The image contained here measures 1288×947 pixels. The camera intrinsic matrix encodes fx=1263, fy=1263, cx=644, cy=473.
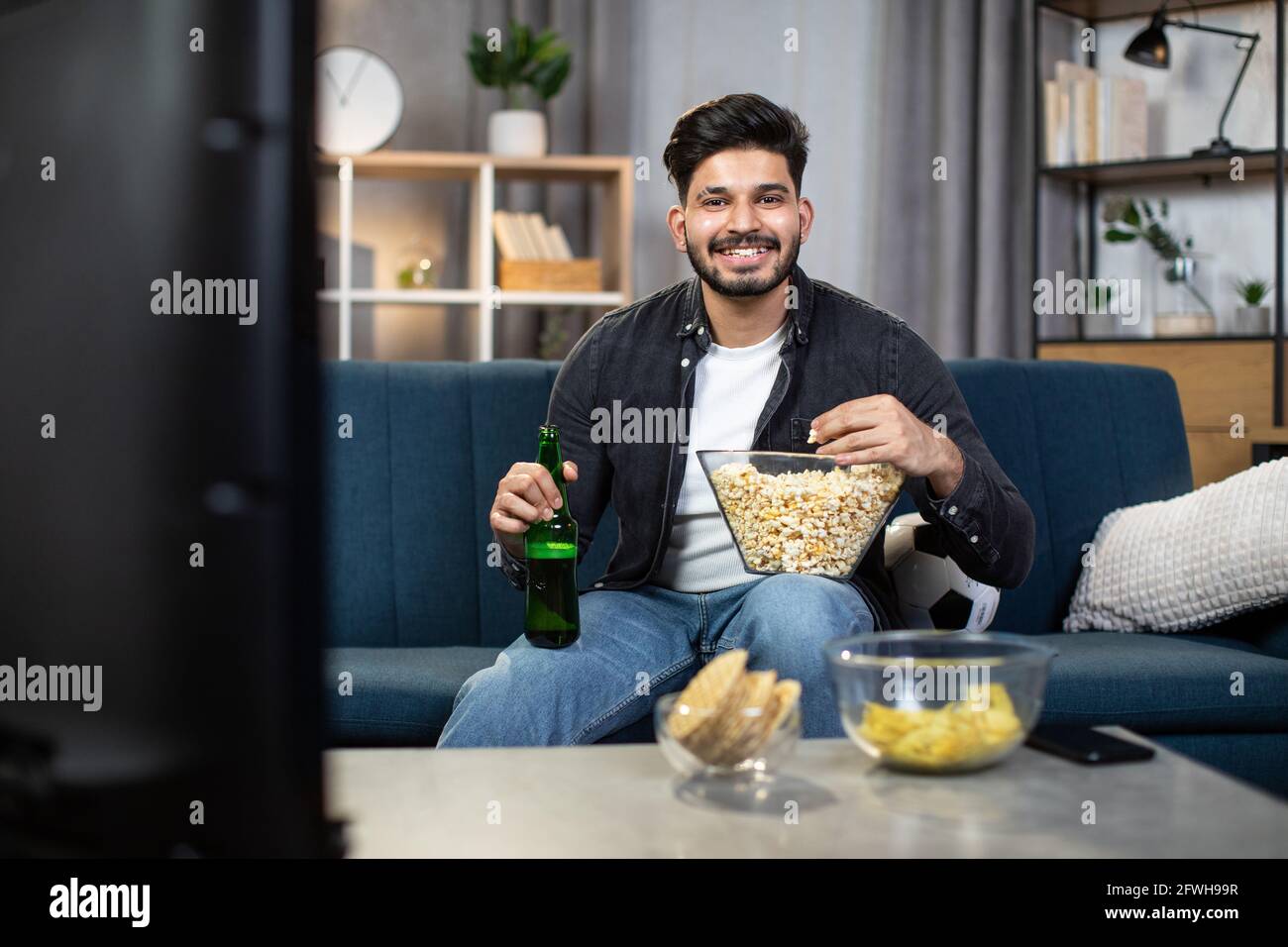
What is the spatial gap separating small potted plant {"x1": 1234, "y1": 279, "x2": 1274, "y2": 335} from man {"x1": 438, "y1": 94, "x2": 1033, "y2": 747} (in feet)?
7.13

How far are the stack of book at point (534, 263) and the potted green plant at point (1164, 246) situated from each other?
1556 millimetres

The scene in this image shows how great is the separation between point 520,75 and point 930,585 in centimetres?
244

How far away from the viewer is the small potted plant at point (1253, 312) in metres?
3.54

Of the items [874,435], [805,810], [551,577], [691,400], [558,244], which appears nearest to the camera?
[805,810]

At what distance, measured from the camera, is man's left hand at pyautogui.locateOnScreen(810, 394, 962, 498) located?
1.41 m

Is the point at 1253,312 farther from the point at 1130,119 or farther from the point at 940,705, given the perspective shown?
the point at 940,705

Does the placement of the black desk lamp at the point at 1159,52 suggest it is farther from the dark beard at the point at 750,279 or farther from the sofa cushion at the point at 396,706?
the sofa cushion at the point at 396,706

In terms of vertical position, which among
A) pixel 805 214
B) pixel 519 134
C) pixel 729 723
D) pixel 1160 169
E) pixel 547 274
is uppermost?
Answer: pixel 519 134

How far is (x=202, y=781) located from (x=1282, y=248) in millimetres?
3613

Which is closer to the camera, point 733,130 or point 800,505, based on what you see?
point 800,505

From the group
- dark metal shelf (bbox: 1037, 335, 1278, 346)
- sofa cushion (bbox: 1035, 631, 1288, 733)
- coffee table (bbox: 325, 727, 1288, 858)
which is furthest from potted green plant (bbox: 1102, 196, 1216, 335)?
coffee table (bbox: 325, 727, 1288, 858)

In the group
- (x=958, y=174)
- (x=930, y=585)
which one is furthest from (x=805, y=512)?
(x=958, y=174)

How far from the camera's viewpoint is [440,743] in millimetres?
1477

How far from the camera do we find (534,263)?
365cm
